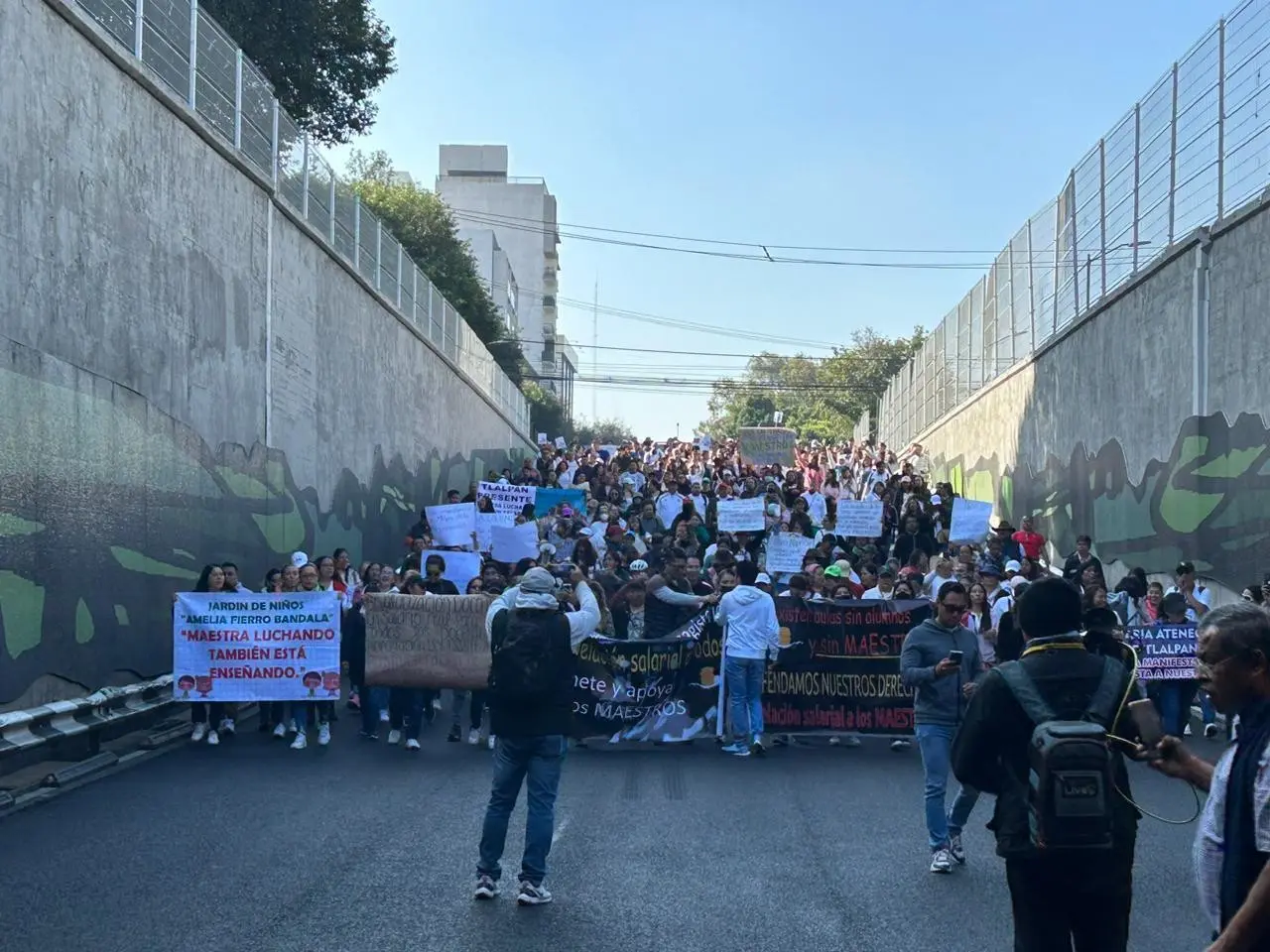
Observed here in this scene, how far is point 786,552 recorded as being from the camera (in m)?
22.3

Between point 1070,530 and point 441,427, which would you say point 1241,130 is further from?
point 441,427

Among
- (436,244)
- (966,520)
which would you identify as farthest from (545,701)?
(436,244)

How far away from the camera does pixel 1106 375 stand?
22.5 m

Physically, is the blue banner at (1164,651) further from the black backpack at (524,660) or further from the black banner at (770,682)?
the black backpack at (524,660)

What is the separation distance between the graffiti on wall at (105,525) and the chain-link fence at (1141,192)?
12.0 m

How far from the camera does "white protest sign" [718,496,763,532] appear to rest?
25.7m

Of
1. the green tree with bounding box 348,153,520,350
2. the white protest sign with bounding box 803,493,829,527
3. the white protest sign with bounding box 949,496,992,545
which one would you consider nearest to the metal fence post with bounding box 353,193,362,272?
the white protest sign with bounding box 803,493,829,527

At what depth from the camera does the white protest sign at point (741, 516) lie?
Result: 84.2ft

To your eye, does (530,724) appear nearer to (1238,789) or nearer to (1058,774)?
(1058,774)

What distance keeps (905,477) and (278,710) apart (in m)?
19.1

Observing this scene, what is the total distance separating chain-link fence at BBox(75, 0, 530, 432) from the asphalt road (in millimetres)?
7651

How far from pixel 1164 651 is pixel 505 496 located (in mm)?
13826

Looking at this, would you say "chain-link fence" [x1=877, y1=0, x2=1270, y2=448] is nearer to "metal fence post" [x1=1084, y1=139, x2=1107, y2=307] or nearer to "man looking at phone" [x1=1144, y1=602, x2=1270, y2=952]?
"metal fence post" [x1=1084, y1=139, x2=1107, y2=307]

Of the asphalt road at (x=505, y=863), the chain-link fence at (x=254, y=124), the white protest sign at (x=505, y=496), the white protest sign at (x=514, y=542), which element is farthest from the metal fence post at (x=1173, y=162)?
the chain-link fence at (x=254, y=124)
